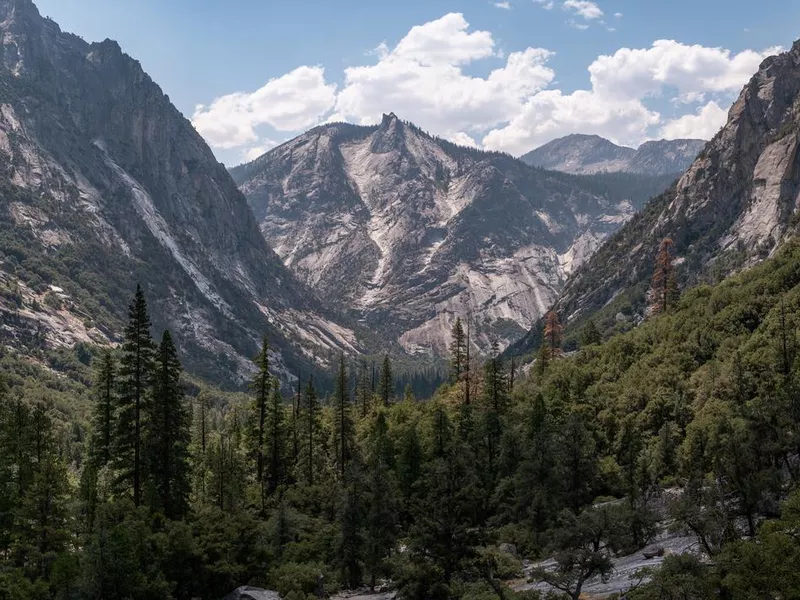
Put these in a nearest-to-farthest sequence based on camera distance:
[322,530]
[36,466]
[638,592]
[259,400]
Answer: [638,592] < [36,466] < [322,530] < [259,400]

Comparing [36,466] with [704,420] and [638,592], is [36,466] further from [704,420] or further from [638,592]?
[704,420]

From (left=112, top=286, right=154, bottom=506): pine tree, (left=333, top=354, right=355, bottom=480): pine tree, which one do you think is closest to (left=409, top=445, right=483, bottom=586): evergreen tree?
(left=112, top=286, right=154, bottom=506): pine tree

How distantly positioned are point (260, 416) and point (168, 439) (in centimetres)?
1936

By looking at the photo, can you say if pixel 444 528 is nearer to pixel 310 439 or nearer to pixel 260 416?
pixel 260 416

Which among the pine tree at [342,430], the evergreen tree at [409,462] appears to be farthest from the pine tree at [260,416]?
the evergreen tree at [409,462]

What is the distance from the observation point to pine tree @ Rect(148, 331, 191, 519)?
3994 cm

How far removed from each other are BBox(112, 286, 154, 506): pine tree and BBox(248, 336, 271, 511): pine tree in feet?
57.9

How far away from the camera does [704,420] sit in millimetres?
50781

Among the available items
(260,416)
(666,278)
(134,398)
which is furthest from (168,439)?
(666,278)

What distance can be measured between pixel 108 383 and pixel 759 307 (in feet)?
175

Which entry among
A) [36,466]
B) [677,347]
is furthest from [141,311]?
[677,347]

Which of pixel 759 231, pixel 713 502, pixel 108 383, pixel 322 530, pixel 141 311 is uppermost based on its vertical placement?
pixel 759 231

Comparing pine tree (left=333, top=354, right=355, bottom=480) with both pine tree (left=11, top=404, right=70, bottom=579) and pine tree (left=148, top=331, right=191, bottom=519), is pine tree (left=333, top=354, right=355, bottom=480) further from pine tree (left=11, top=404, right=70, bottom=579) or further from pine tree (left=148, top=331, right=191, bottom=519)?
pine tree (left=11, top=404, right=70, bottom=579)

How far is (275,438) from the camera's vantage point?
2336 inches
